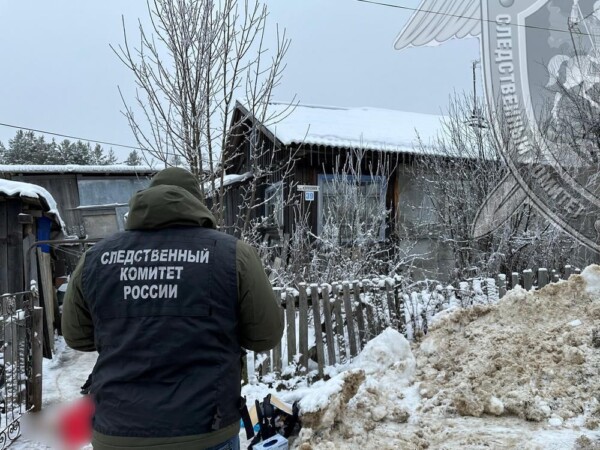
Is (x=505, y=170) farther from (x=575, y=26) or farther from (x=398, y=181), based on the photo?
(x=398, y=181)

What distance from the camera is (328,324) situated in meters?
5.27

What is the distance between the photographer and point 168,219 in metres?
1.92

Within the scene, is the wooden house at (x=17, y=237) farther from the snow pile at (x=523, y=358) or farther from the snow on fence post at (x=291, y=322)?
the snow pile at (x=523, y=358)

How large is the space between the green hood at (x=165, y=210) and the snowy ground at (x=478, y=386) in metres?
2.11

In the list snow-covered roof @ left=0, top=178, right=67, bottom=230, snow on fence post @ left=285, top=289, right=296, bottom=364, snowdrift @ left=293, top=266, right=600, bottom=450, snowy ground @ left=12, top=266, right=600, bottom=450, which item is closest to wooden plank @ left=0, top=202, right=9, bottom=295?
snow-covered roof @ left=0, top=178, right=67, bottom=230

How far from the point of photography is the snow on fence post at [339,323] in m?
5.33

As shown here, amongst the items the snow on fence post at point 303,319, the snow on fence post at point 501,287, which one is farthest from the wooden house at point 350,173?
the snow on fence post at point 303,319

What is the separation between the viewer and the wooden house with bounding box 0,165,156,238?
53.3ft

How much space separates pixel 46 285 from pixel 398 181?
8.23 m

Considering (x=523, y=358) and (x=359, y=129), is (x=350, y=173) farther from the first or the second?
(x=523, y=358)

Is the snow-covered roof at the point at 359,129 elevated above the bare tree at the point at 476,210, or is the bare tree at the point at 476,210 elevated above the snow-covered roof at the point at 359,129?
the snow-covered roof at the point at 359,129

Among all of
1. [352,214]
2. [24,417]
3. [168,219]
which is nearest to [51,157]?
[352,214]

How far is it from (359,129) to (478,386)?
30.5 feet

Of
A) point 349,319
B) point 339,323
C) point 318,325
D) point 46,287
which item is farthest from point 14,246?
point 349,319
